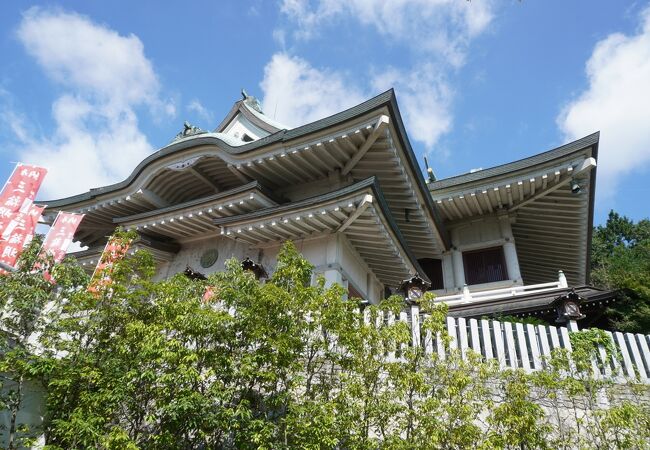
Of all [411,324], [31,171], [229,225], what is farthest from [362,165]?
[31,171]

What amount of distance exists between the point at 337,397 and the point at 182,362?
1.75 m

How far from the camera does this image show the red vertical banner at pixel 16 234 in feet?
34.7

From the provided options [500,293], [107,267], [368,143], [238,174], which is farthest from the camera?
[238,174]

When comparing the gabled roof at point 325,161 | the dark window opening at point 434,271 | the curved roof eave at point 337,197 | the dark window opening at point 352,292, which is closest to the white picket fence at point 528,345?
the curved roof eave at point 337,197

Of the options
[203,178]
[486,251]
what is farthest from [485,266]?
[203,178]

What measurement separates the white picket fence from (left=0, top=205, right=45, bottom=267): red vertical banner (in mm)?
9464

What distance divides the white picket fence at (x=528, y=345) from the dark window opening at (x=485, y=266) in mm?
6697

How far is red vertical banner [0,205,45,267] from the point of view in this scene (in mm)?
10570

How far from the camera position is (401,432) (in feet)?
15.5

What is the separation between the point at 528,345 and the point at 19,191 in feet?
41.6

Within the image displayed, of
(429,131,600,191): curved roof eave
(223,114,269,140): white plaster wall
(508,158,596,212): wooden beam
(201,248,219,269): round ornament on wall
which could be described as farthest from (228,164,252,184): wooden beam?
(508,158,596,212): wooden beam

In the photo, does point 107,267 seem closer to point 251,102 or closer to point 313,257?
point 313,257

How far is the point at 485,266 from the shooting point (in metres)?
13.8

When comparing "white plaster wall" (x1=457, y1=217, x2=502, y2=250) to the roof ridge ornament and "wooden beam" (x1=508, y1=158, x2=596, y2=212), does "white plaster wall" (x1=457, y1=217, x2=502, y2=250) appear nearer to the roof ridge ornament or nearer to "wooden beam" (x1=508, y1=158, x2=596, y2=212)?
"wooden beam" (x1=508, y1=158, x2=596, y2=212)
